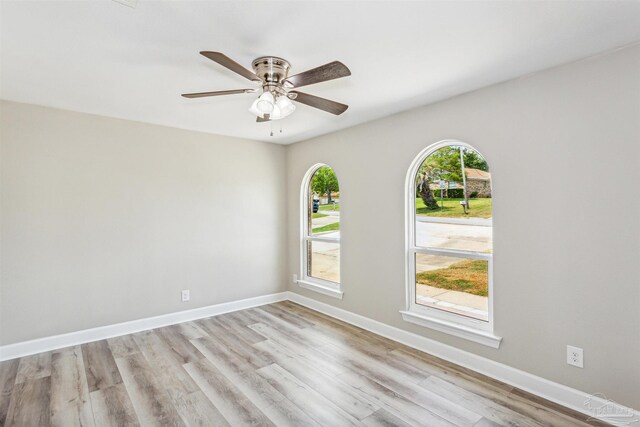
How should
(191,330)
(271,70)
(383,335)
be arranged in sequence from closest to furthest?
(271,70) → (383,335) → (191,330)

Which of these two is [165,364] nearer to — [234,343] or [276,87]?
[234,343]

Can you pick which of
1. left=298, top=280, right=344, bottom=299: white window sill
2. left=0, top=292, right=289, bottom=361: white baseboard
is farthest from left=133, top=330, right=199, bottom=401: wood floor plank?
left=298, top=280, right=344, bottom=299: white window sill

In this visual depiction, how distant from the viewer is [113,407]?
2221 millimetres

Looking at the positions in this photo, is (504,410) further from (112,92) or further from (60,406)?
(112,92)

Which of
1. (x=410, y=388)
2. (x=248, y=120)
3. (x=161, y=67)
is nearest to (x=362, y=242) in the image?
(x=410, y=388)

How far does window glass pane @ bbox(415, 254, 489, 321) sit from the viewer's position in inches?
109

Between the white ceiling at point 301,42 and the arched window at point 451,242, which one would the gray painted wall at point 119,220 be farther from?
the arched window at point 451,242

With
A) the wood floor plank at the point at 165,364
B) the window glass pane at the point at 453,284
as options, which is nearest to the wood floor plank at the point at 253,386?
the wood floor plank at the point at 165,364

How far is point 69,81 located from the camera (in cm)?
251

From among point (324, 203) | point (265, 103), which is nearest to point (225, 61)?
point (265, 103)

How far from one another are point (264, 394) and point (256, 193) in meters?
2.81

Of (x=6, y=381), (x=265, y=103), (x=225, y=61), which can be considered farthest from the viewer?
(x=6, y=381)

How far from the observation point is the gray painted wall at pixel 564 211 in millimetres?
1973

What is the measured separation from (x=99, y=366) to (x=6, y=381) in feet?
2.06
